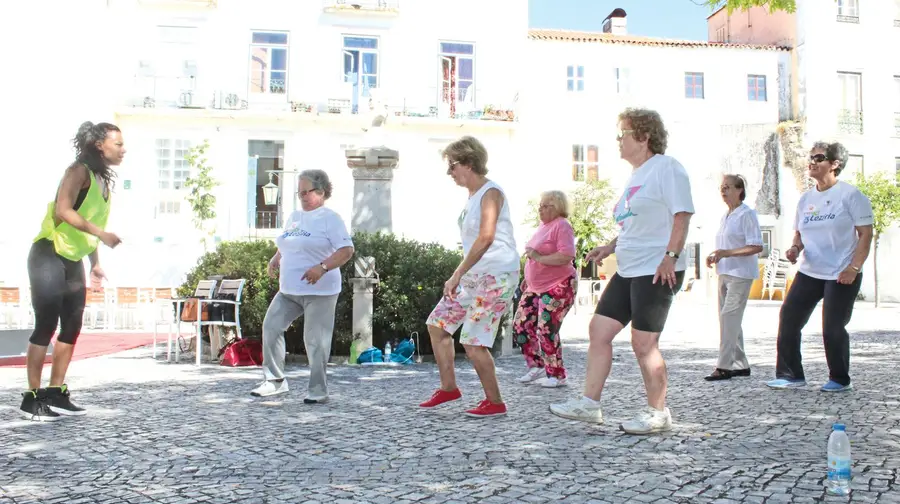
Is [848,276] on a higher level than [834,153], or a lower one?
lower

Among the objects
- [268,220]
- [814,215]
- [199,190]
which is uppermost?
[199,190]

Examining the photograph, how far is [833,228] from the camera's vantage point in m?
6.62

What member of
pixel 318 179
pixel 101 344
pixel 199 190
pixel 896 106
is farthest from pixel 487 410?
pixel 896 106

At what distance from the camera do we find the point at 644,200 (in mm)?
4938

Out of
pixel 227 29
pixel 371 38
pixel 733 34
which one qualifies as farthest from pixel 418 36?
pixel 733 34

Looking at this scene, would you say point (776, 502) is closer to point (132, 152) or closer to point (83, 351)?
point (83, 351)

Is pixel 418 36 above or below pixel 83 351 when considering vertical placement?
above

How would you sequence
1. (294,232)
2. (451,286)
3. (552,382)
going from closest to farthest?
(451,286) → (294,232) → (552,382)

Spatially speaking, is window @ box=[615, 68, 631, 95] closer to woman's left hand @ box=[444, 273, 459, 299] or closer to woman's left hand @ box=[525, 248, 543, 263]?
woman's left hand @ box=[525, 248, 543, 263]

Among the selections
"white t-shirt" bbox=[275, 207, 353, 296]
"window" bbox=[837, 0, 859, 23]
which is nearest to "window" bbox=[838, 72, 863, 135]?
"window" bbox=[837, 0, 859, 23]

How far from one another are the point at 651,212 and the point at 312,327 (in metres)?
2.60

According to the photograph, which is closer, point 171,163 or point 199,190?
point 199,190

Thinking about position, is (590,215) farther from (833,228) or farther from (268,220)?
(833,228)

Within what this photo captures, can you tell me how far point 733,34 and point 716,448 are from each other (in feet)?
119
